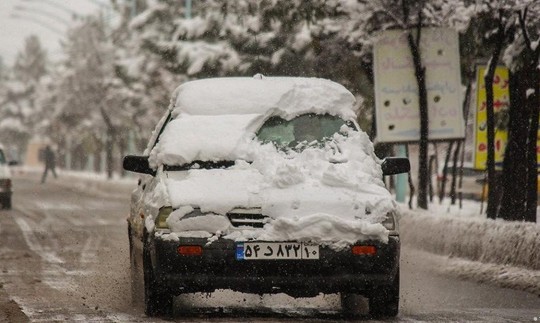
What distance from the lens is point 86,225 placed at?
20875 mm

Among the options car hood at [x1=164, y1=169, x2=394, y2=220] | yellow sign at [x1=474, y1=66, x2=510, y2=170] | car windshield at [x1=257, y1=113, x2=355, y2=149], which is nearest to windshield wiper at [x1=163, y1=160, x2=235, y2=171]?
car hood at [x1=164, y1=169, x2=394, y2=220]

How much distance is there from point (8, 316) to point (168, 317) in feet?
3.56

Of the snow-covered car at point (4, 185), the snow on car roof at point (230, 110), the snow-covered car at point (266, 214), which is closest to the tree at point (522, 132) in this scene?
the snow on car roof at point (230, 110)

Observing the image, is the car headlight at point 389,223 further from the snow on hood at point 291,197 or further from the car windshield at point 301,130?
the car windshield at point 301,130

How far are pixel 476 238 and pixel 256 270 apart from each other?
5.54m

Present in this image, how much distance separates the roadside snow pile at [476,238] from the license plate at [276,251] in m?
4.13

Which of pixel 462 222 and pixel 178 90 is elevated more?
pixel 178 90

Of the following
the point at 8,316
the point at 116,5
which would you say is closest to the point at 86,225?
the point at 8,316

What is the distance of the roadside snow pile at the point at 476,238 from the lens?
11.5m

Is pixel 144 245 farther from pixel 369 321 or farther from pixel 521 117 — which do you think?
pixel 521 117

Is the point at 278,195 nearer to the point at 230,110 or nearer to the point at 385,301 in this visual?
the point at 385,301

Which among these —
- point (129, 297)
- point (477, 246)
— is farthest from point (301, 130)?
point (477, 246)

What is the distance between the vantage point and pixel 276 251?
25.3 ft

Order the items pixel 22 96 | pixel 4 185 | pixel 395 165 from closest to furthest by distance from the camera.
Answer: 1. pixel 395 165
2. pixel 4 185
3. pixel 22 96
